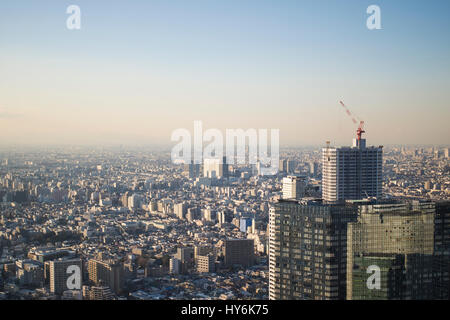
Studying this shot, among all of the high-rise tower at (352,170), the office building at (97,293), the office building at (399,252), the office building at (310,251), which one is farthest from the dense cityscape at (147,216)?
the office building at (399,252)

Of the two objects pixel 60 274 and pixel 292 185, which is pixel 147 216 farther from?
pixel 60 274

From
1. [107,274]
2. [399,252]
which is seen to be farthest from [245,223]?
Result: [399,252]

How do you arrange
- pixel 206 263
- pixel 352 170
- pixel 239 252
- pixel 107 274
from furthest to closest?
pixel 352 170
pixel 239 252
pixel 206 263
pixel 107 274

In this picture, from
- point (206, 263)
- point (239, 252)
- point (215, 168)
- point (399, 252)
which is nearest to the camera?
point (399, 252)

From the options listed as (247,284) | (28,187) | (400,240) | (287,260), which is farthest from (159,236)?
(400,240)

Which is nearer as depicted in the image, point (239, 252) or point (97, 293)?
point (97, 293)

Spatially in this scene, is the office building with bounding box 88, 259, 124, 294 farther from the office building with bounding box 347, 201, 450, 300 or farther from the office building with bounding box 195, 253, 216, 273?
the office building with bounding box 347, 201, 450, 300

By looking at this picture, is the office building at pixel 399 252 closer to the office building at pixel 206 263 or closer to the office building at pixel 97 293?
the office building at pixel 97 293

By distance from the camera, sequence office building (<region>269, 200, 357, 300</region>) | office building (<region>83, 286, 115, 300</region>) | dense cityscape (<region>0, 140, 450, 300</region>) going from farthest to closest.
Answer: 1. dense cityscape (<region>0, 140, 450, 300</region>)
2. office building (<region>83, 286, 115, 300</region>)
3. office building (<region>269, 200, 357, 300</region>)

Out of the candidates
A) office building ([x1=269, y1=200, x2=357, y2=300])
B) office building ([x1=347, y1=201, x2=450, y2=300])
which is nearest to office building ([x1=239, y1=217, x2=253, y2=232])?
Result: office building ([x1=269, y1=200, x2=357, y2=300])
